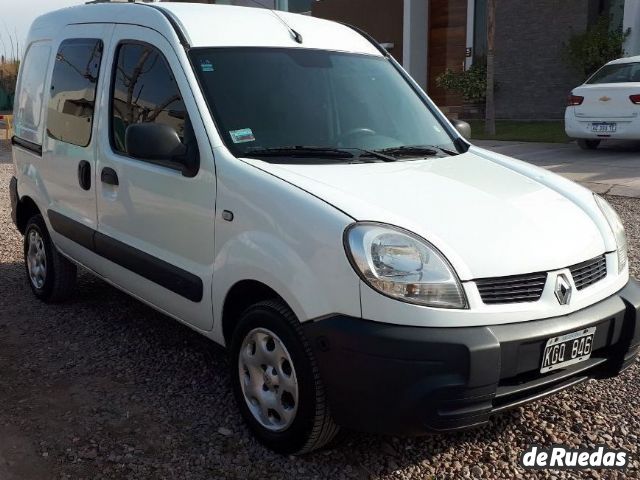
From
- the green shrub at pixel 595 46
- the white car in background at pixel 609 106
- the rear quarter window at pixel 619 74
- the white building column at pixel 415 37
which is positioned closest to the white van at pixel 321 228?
the white car in background at pixel 609 106

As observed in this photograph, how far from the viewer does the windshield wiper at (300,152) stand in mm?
3152

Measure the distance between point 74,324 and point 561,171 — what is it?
7.63 metres

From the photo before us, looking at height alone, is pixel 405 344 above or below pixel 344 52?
below

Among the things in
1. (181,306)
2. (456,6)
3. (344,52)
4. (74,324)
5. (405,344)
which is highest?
(456,6)

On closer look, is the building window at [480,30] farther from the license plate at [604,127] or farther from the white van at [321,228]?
the white van at [321,228]

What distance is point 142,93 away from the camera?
3.67 meters

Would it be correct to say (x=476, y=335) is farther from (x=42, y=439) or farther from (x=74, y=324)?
(x=74, y=324)

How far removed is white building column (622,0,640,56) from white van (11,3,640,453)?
13.6 metres

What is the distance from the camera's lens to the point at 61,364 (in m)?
3.94

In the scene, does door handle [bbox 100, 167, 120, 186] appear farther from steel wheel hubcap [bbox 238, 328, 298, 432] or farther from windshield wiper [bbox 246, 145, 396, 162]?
steel wheel hubcap [bbox 238, 328, 298, 432]

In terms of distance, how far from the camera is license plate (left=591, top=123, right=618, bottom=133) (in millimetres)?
11039

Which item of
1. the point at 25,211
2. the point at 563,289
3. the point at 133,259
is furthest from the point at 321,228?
the point at 25,211

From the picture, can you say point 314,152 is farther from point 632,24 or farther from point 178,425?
point 632,24

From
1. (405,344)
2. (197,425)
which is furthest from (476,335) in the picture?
(197,425)
